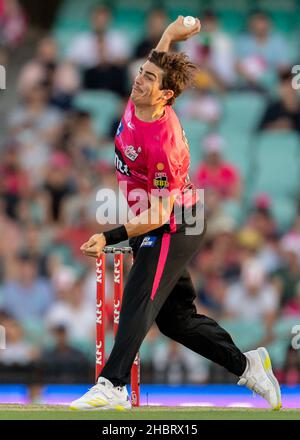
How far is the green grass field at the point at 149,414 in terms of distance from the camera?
595cm

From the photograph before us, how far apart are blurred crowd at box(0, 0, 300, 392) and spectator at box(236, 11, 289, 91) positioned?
0.01 meters

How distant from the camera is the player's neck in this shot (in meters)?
6.40

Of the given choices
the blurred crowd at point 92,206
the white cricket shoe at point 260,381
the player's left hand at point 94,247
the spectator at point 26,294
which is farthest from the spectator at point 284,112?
the player's left hand at point 94,247

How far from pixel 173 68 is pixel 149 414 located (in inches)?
68.7

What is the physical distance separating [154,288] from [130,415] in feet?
2.27

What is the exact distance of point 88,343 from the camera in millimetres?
10500

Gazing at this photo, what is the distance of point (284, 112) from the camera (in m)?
12.4

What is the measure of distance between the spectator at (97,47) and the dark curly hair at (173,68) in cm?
628

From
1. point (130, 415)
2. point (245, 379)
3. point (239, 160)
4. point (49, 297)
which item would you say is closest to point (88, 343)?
point (49, 297)

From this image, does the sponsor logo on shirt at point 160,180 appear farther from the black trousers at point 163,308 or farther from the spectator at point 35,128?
the spectator at point 35,128

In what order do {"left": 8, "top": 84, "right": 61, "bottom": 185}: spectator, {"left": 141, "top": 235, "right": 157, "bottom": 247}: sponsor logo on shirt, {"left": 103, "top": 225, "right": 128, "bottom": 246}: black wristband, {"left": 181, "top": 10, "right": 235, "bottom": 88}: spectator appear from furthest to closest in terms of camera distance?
{"left": 181, "top": 10, "right": 235, "bottom": 88}: spectator < {"left": 8, "top": 84, "right": 61, "bottom": 185}: spectator < {"left": 141, "top": 235, "right": 157, "bottom": 247}: sponsor logo on shirt < {"left": 103, "top": 225, "right": 128, "bottom": 246}: black wristband

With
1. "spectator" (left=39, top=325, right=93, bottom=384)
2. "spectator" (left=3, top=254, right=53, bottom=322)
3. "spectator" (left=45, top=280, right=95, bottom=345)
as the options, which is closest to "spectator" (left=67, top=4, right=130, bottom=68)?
"spectator" (left=3, top=254, right=53, bottom=322)

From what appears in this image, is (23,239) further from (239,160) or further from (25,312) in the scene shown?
(239,160)

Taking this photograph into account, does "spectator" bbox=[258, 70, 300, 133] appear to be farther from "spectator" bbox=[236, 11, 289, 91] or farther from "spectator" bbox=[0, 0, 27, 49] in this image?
"spectator" bbox=[0, 0, 27, 49]
